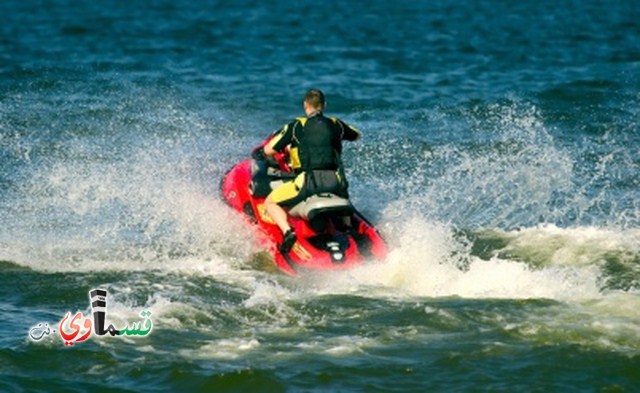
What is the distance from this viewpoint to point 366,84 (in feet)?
76.5

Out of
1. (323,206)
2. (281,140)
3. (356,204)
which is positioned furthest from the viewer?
(356,204)

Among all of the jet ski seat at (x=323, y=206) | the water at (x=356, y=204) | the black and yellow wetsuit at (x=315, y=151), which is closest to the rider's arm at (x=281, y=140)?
the black and yellow wetsuit at (x=315, y=151)

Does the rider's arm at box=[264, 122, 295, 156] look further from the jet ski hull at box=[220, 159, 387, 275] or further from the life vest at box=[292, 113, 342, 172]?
the jet ski hull at box=[220, 159, 387, 275]

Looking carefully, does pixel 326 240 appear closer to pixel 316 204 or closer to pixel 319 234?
pixel 319 234

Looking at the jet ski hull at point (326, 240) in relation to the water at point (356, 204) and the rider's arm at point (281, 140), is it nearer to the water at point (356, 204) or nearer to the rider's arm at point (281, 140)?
the water at point (356, 204)

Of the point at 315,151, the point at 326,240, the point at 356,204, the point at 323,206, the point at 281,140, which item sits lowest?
the point at 326,240

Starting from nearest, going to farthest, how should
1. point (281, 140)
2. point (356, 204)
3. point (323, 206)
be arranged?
point (323, 206) → point (281, 140) → point (356, 204)

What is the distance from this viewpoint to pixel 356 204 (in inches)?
593

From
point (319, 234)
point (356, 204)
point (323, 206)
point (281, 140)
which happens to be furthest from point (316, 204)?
point (356, 204)

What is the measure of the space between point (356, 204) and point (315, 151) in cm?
316

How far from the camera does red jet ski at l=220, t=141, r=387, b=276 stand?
11.9 meters

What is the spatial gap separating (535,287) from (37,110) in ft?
36.7

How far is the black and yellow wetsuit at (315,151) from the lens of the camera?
11977 millimetres

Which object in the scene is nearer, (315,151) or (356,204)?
(315,151)
